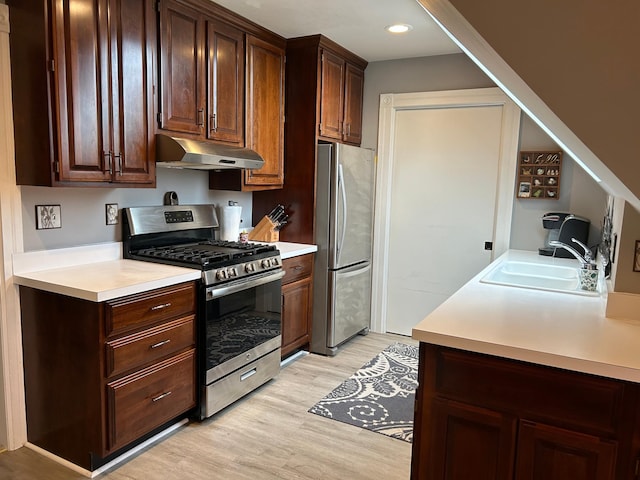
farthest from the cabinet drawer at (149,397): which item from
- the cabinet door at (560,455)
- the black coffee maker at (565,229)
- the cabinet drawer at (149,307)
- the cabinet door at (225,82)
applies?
the black coffee maker at (565,229)

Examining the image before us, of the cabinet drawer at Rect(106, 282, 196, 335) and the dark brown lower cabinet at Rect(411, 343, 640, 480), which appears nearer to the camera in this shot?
the dark brown lower cabinet at Rect(411, 343, 640, 480)

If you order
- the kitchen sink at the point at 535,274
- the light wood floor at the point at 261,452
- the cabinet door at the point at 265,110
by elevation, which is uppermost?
the cabinet door at the point at 265,110

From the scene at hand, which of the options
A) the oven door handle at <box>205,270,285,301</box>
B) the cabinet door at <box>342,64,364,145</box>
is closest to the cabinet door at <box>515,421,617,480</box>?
the oven door handle at <box>205,270,285,301</box>

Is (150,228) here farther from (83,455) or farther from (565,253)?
(565,253)

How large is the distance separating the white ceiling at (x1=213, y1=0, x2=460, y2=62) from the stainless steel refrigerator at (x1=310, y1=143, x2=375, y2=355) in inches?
31.5

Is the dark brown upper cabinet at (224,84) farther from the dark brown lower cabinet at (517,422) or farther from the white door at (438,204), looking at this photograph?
the dark brown lower cabinet at (517,422)

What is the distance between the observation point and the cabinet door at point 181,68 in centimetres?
255

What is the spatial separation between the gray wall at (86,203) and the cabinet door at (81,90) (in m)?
0.31

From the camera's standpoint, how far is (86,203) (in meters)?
2.53

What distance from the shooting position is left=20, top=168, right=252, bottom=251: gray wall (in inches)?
90.3

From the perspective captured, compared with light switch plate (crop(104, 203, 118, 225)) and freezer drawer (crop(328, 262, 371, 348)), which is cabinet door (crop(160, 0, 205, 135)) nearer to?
light switch plate (crop(104, 203, 118, 225))

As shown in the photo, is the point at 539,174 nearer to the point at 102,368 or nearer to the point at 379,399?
the point at 379,399

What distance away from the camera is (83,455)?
7.07 ft

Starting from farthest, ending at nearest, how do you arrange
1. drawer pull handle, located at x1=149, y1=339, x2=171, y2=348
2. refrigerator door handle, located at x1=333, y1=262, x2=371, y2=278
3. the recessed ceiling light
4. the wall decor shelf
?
refrigerator door handle, located at x1=333, y1=262, x2=371, y2=278
the wall decor shelf
the recessed ceiling light
drawer pull handle, located at x1=149, y1=339, x2=171, y2=348
